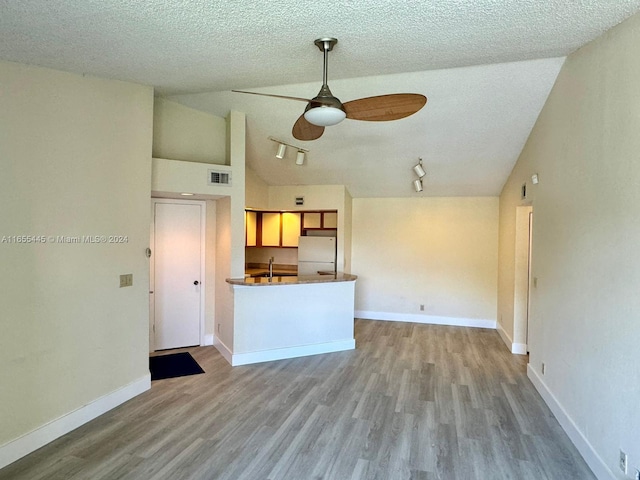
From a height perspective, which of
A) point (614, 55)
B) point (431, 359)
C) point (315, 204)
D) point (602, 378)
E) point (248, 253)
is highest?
point (614, 55)

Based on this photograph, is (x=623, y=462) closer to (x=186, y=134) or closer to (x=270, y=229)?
(x=186, y=134)

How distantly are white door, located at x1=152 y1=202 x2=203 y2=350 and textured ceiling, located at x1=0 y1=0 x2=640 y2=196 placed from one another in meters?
1.49

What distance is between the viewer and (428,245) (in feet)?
21.5

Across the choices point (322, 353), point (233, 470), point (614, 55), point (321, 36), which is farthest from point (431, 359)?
point (321, 36)

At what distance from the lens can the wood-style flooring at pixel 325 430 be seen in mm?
2385

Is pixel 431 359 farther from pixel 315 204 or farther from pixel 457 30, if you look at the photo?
pixel 457 30

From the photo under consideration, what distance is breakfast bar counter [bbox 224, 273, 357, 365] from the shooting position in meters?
4.31

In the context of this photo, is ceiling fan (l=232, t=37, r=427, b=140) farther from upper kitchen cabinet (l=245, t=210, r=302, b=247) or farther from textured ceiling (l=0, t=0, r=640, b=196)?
upper kitchen cabinet (l=245, t=210, r=302, b=247)

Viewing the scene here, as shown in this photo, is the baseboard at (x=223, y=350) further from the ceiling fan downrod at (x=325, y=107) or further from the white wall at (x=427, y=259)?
the ceiling fan downrod at (x=325, y=107)

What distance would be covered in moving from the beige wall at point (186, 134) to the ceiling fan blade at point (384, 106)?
2.46 m

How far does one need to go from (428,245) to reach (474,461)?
14.4ft

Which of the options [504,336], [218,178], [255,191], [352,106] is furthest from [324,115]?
[504,336]

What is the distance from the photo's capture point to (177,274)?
4840mm

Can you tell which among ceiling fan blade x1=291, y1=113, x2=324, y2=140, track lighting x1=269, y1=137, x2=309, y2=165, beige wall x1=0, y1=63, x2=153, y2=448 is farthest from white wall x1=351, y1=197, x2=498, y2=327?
beige wall x1=0, y1=63, x2=153, y2=448
